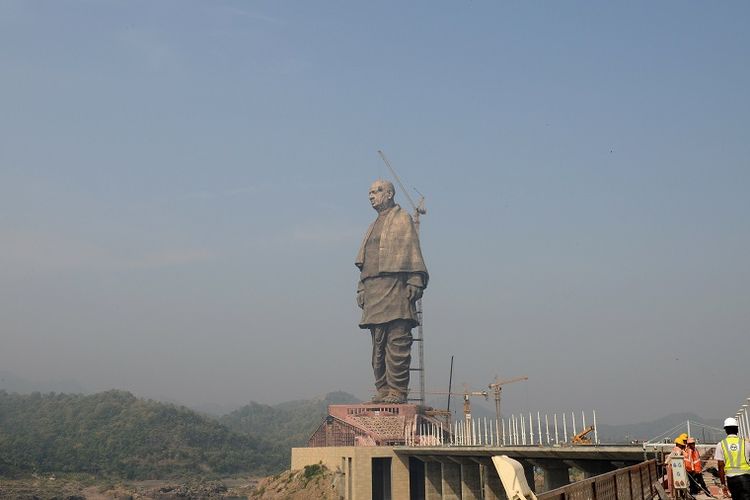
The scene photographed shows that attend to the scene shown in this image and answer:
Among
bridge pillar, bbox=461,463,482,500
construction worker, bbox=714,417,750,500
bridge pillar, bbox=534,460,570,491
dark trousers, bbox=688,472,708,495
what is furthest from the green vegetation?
construction worker, bbox=714,417,750,500

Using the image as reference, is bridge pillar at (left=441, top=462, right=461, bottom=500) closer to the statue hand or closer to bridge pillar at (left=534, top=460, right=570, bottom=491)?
bridge pillar at (left=534, top=460, right=570, bottom=491)

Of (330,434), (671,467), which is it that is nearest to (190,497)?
(330,434)

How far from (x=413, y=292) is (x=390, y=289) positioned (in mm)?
3530

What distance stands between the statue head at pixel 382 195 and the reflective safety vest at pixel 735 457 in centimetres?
10499

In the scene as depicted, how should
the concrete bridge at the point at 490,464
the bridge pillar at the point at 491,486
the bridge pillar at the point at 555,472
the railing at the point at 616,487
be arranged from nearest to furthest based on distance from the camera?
the railing at the point at 616,487, the concrete bridge at the point at 490,464, the bridge pillar at the point at 555,472, the bridge pillar at the point at 491,486

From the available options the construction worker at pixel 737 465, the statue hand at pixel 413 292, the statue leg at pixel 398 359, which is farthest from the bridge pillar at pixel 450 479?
the construction worker at pixel 737 465

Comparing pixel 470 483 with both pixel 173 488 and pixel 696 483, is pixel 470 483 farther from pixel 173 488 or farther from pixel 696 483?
pixel 173 488

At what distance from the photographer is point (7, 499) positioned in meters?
107

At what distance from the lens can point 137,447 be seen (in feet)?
547

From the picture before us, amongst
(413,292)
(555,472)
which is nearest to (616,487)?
(555,472)

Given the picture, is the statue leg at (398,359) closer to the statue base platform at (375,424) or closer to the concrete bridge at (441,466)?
the statue base platform at (375,424)

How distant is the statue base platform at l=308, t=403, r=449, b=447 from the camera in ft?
334

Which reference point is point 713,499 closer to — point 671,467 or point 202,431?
point 671,467

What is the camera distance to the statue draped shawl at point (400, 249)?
114 metres
